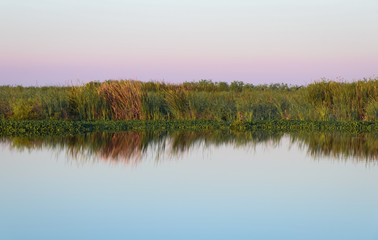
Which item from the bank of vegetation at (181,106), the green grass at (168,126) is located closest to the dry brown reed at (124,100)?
the bank of vegetation at (181,106)

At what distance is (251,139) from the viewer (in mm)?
14266

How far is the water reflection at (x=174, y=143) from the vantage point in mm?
11414

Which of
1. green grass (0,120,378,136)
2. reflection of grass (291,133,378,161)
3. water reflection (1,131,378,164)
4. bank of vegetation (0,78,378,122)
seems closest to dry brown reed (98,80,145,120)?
bank of vegetation (0,78,378,122)

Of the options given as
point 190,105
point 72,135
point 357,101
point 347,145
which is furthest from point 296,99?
point 72,135

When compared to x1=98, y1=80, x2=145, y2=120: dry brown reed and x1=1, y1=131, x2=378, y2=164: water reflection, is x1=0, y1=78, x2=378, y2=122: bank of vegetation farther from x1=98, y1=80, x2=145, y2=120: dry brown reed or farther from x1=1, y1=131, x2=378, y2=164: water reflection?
x1=1, y1=131, x2=378, y2=164: water reflection

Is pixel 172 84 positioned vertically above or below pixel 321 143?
above

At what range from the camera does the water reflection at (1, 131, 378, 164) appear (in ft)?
37.4

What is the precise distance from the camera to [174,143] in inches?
523

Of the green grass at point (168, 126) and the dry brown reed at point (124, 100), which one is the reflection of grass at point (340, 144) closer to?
the green grass at point (168, 126)

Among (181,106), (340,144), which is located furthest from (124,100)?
(340,144)

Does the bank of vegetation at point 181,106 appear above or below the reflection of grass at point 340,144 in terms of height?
above

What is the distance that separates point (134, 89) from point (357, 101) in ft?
27.2

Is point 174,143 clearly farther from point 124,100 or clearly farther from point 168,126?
point 124,100

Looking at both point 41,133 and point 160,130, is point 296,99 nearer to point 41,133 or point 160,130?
point 160,130
